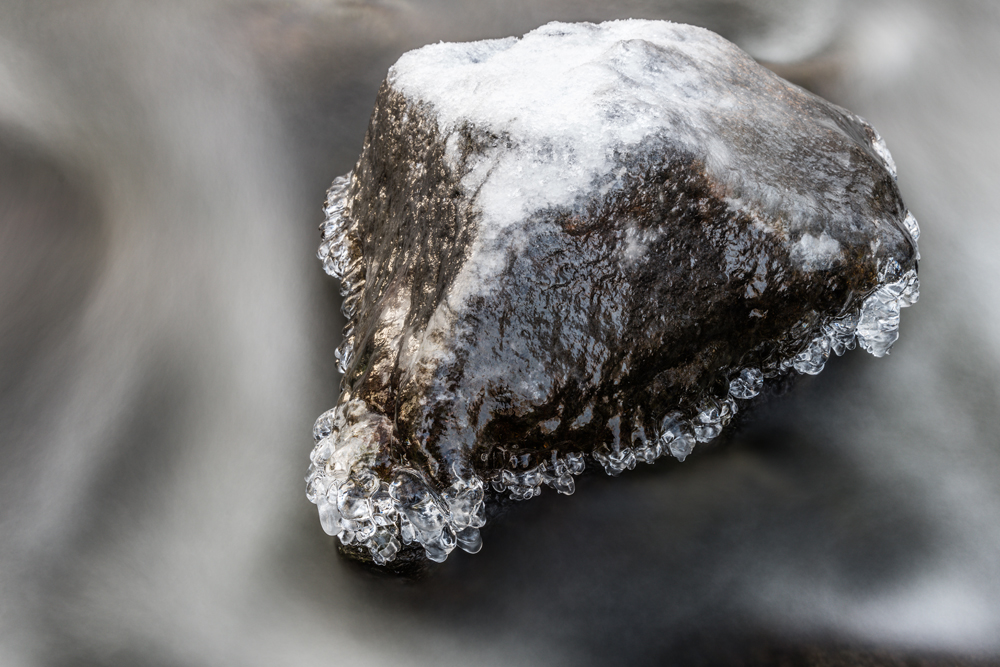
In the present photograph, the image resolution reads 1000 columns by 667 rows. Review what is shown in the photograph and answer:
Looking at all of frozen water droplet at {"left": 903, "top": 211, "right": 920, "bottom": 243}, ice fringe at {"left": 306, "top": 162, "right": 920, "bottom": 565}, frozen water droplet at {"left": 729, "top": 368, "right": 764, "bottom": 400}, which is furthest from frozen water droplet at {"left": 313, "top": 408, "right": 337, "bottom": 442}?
frozen water droplet at {"left": 903, "top": 211, "right": 920, "bottom": 243}

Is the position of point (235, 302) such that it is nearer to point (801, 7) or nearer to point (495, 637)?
point (495, 637)

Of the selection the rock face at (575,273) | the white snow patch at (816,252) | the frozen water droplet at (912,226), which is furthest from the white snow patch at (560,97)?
the frozen water droplet at (912,226)

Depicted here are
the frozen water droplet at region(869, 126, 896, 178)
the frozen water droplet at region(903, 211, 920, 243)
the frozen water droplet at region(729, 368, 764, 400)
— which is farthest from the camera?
the frozen water droplet at region(869, 126, 896, 178)

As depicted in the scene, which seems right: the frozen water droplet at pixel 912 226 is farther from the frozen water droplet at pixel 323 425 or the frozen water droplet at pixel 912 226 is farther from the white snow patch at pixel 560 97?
the frozen water droplet at pixel 323 425

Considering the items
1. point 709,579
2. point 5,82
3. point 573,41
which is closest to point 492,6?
point 573,41

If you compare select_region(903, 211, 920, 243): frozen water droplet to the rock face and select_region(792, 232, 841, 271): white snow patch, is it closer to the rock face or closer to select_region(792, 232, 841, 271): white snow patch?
the rock face

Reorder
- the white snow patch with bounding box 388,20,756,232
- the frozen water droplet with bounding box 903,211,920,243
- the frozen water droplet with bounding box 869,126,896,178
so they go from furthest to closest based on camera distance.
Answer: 1. the frozen water droplet with bounding box 869,126,896,178
2. the frozen water droplet with bounding box 903,211,920,243
3. the white snow patch with bounding box 388,20,756,232

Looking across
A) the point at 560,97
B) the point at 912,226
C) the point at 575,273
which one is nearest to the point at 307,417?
the point at 575,273

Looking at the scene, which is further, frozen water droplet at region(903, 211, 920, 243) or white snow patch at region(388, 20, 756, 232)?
frozen water droplet at region(903, 211, 920, 243)

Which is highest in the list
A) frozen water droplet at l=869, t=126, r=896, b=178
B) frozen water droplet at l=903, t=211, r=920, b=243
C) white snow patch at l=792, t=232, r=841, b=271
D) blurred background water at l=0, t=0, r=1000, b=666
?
frozen water droplet at l=869, t=126, r=896, b=178
